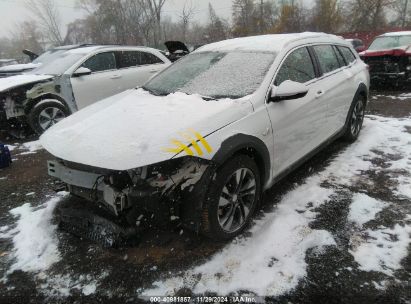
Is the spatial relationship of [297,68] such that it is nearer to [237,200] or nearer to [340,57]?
[340,57]

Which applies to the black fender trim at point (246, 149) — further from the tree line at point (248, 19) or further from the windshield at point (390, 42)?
the tree line at point (248, 19)

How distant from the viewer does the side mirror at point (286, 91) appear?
3.28 metres

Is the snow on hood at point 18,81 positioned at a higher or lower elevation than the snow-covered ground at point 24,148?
higher

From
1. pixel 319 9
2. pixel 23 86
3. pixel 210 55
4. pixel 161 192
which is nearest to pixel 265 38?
pixel 210 55

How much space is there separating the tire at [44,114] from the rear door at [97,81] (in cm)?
36

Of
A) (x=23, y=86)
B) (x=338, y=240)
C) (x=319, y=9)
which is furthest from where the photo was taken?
(x=319, y=9)

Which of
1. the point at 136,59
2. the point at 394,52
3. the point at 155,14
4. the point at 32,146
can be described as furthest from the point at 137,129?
the point at 155,14

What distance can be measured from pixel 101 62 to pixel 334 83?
4.96m

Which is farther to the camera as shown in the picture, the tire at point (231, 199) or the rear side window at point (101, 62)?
the rear side window at point (101, 62)

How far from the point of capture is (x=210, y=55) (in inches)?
162

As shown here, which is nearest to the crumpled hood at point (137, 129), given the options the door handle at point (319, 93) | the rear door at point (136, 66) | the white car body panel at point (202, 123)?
the white car body panel at point (202, 123)

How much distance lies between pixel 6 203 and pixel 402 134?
5879 millimetres

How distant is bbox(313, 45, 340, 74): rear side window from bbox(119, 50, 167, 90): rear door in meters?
3.95

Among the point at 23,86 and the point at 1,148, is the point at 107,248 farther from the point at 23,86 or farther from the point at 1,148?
the point at 23,86
